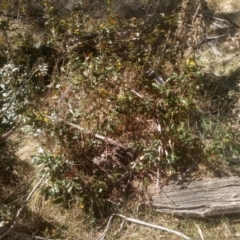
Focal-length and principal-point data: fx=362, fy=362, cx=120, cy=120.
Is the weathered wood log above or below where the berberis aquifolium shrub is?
below

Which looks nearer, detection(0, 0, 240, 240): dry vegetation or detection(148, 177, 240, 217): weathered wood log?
detection(148, 177, 240, 217): weathered wood log

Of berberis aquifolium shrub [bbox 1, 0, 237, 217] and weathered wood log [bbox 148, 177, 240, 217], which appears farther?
berberis aquifolium shrub [bbox 1, 0, 237, 217]

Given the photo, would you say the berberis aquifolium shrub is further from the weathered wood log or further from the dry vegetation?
the weathered wood log

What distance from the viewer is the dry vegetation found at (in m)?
3.24

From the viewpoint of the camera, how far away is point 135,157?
11.3 feet

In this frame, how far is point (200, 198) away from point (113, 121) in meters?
1.07

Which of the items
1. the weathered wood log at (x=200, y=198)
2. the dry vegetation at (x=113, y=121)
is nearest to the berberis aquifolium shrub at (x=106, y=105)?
the dry vegetation at (x=113, y=121)

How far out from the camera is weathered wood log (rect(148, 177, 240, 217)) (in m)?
3.11

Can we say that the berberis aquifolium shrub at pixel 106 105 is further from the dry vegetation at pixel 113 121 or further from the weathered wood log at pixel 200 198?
the weathered wood log at pixel 200 198

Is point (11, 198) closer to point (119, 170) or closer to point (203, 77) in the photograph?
point (119, 170)

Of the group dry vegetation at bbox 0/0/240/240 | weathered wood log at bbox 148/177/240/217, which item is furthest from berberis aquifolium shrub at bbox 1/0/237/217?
weathered wood log at bbox 148/177/240/217

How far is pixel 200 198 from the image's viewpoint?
316 centimetres

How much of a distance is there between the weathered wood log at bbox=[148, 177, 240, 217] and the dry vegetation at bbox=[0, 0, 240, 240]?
93 mm

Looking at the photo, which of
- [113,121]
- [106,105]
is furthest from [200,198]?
[106,105]
